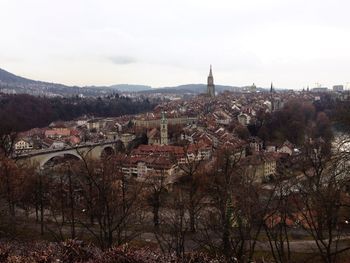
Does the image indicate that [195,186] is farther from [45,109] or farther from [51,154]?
[45,109]

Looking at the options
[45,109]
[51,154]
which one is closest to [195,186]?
[51,154]

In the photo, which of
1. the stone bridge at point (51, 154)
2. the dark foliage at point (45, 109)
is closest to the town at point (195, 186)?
the stone bridge at point (51, 154)

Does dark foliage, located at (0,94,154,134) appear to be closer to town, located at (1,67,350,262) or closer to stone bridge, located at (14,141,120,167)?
town, located at (1,67,350,262)

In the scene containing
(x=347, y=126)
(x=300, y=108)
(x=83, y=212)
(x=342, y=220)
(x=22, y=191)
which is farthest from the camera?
(x=300, y=108)

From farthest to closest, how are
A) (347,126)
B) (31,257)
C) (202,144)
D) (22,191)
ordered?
1. (202,144)
2. (22,191)
3. (347,126)
4. (31,257)

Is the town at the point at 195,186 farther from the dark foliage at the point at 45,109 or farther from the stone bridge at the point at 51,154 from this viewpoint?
the dark foliage at the point at 45,109

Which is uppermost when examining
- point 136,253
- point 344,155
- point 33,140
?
point 344,155

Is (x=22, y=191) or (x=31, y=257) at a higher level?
(x=31, y=257)

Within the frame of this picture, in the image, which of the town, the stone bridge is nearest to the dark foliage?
the town

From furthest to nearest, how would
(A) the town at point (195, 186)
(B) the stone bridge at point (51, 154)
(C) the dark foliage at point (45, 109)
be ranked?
1. (C) the dark foliage at point (45, 109)
2. (B) the stone bridge at point (51, 154)
3. (A) the town at point (195, 186)

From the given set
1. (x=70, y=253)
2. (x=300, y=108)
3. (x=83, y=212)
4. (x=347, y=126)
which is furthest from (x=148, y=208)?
(x=300, y=108)

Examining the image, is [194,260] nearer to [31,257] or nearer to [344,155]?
[31,257]
